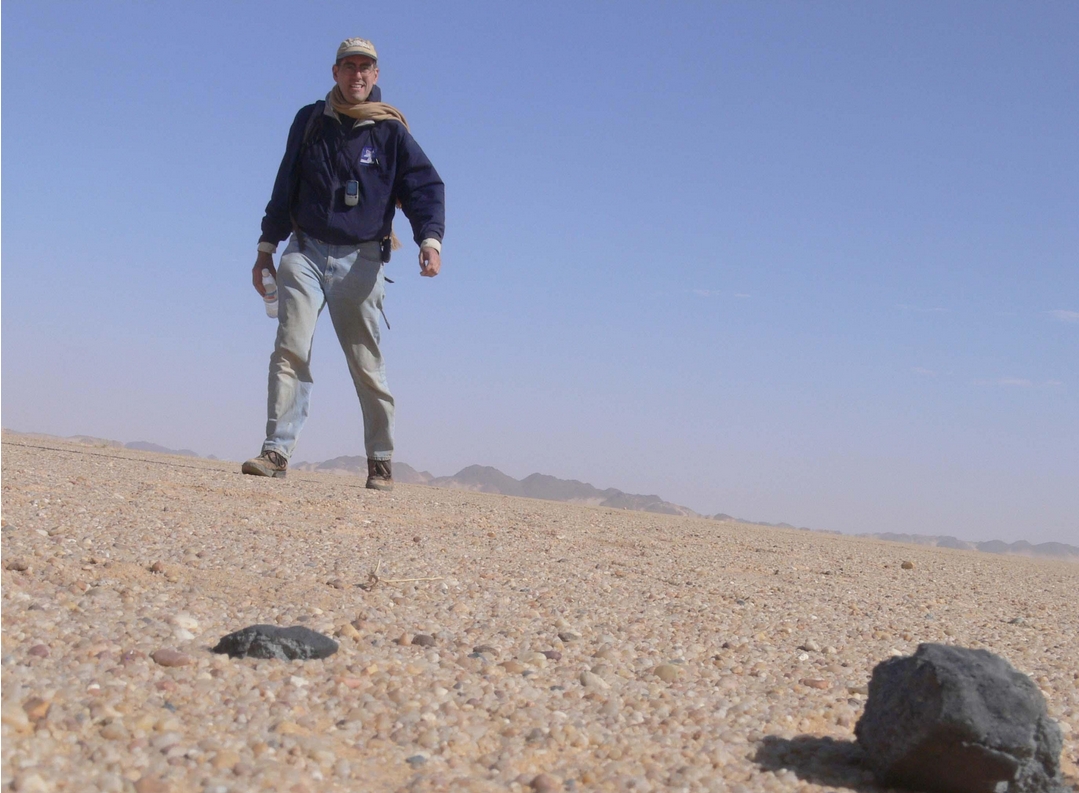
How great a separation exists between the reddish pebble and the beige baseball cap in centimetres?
374

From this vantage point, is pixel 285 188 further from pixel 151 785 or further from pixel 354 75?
pixel 151 785

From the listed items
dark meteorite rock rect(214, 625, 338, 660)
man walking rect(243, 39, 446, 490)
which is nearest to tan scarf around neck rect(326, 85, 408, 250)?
man walking rect(243, 39, 446, 490)

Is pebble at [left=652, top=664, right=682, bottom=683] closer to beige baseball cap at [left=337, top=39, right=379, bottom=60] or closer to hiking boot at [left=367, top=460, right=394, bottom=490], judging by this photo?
hiking boot at [left=367, top=460, right=394, bottom=490]

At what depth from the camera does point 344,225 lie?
5035mm

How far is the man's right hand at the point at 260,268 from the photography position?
5.37 m

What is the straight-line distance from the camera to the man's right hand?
5367mm

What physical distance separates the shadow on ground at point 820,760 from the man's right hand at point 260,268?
411 cm

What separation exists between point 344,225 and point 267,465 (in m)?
1.22

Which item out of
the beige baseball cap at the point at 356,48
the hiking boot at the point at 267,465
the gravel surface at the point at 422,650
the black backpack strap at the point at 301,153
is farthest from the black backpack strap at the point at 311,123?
the gravel surface at the point at 422,650

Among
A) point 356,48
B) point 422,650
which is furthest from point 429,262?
point 422,650

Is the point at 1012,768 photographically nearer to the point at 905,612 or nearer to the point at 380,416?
the point at 905,612

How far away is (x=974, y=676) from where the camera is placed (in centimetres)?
171

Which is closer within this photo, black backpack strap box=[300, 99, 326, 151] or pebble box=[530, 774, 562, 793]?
pebble box=[530, 774, 562, 793]

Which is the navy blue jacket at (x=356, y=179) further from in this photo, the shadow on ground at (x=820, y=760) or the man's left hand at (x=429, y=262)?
the shadow on ground at (x=820, y=760)
